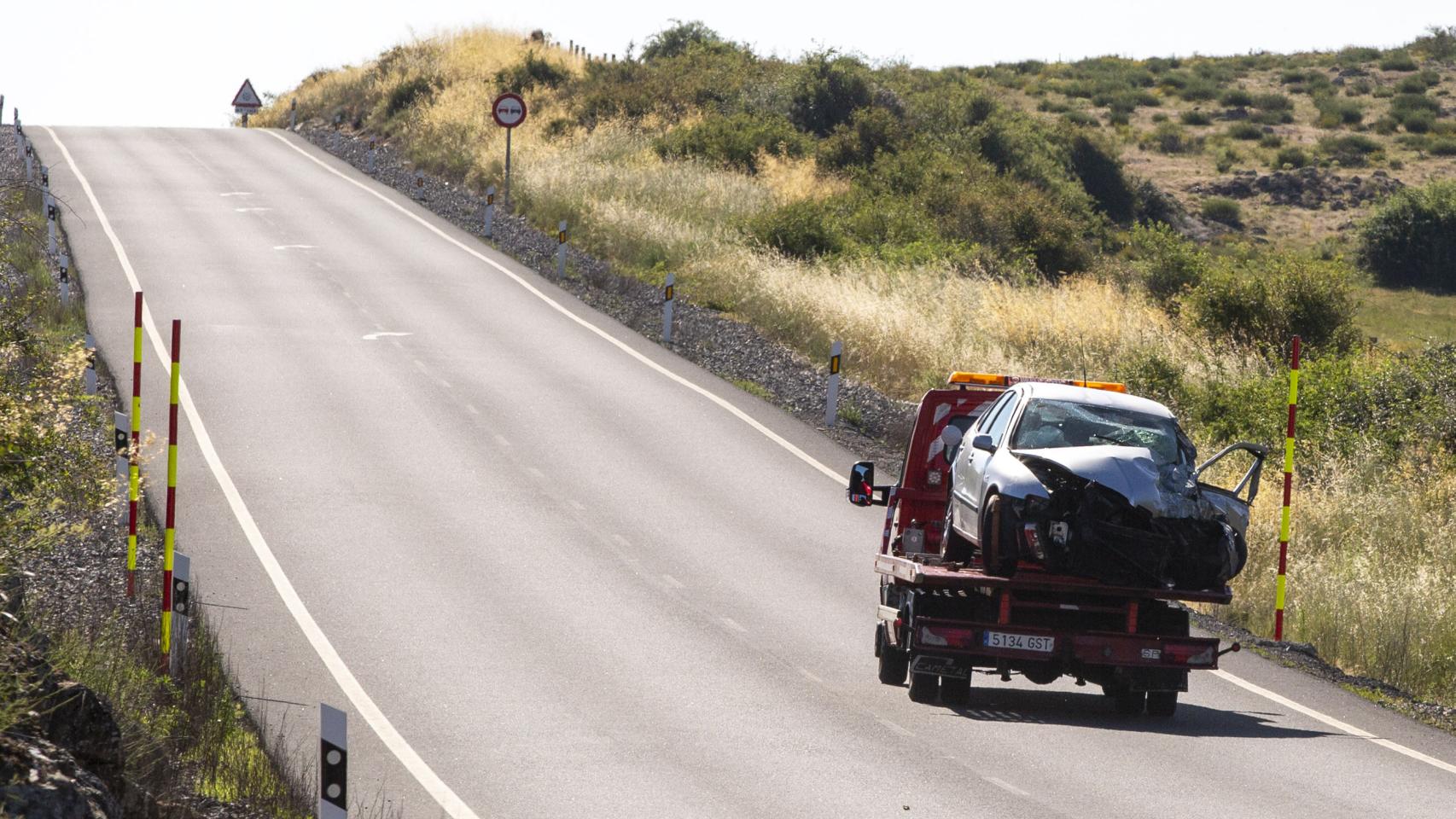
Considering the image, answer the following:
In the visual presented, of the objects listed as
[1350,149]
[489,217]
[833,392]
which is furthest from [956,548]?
[1350,149]

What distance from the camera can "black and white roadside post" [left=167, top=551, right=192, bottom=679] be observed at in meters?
10.9

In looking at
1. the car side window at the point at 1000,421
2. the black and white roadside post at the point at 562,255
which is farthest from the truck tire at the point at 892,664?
the black and white roadside post at the point at 562,255

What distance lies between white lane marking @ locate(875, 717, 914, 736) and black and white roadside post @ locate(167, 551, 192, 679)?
4.76 metres

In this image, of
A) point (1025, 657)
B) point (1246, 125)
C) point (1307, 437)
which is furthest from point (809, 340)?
point (1246, 125)

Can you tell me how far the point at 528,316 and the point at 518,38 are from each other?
3367 centimetres

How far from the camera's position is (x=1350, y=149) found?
66562 mm

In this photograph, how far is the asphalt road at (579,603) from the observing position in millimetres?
9516

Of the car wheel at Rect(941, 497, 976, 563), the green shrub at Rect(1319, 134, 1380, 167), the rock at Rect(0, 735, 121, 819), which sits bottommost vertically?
the car wheel at Rect(941, 497, 976, 563)

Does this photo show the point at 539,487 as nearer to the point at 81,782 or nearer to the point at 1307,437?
the point at 1307,437

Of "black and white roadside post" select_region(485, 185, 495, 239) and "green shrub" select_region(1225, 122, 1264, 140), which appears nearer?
"black and white roadside post" select_region(485, 185, 495, 239)

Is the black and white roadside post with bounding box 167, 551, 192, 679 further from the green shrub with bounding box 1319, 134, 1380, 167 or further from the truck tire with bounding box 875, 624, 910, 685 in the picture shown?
the green shrub with bounding box 1319, 134, 1380, 167

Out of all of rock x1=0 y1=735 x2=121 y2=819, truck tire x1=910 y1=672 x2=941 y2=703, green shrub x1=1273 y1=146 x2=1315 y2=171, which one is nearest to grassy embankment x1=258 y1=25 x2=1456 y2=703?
green shrub x1=1273 y1=146 x2=1315 y2=171

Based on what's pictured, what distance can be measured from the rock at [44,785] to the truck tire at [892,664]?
6874 millimetres

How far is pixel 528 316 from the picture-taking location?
2780 cm
